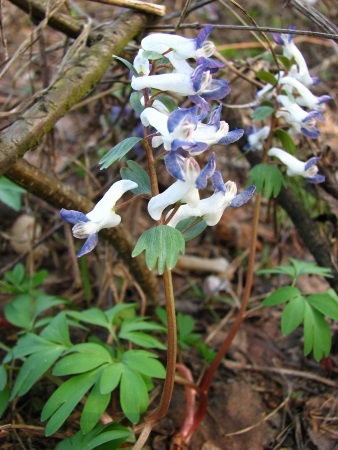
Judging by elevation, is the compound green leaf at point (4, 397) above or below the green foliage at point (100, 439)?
below

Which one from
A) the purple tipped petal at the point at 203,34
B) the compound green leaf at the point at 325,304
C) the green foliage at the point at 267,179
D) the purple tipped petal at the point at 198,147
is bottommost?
the compound green leaf at the point at 325,304

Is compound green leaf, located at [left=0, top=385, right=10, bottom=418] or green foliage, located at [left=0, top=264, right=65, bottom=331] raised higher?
compound green leaf, located at [left=0, top=385, right=10, bottom=418]

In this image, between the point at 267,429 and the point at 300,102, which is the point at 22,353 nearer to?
the point at 267,429

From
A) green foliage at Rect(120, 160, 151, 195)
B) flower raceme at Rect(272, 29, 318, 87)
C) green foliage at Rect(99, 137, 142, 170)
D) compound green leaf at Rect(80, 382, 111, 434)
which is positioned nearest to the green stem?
compound green leaf at Rect(80, 382, 111, 434)

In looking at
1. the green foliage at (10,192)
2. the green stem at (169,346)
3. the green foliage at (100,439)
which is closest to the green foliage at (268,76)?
the green stem at (169,346)

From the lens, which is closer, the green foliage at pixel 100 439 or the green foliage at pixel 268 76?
the green foliage at pixel 100 439

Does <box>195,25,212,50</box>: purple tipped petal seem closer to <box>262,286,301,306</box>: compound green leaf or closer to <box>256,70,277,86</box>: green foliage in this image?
<box>256,70,277,86</box>: green foliage

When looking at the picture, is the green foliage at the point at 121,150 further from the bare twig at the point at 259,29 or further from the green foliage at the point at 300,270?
the green foliage at the point at 300,270
